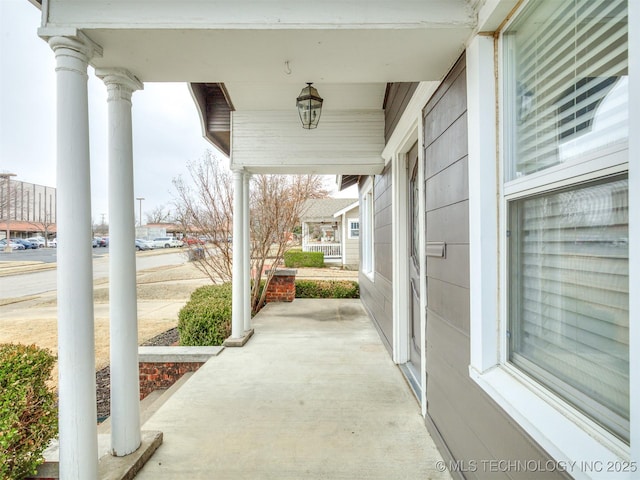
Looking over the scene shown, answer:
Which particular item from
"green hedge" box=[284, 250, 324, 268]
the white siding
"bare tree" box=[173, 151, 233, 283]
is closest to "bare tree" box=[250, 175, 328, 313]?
"bare tree" box=[173, 151, 233, 283]

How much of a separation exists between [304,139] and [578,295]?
3715mm

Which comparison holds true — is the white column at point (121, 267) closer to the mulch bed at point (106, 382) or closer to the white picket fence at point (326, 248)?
the mulch bed at point (106, 382)

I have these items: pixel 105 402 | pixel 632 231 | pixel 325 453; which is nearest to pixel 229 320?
pixel 105 402

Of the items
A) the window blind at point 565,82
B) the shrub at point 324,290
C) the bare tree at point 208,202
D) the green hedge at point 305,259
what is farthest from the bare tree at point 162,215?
the green hedge at point 305,259

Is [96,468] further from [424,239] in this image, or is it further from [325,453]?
[424,239]

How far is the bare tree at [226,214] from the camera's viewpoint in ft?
20.3

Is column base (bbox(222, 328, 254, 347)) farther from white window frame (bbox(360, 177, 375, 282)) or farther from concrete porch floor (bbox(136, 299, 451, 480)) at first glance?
white window frame (bbox(360, 177, 375, 282))

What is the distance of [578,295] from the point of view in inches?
41.0

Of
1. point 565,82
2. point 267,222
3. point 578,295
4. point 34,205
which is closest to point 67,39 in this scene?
point 565,82

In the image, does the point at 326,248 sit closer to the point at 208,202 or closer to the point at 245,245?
the point at 208,202

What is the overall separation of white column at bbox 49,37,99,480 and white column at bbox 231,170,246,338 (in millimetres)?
2731

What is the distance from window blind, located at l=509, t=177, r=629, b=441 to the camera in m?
0.90

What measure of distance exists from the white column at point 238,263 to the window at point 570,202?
140 inches

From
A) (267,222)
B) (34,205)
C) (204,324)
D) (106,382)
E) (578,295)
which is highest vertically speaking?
(34,205)
